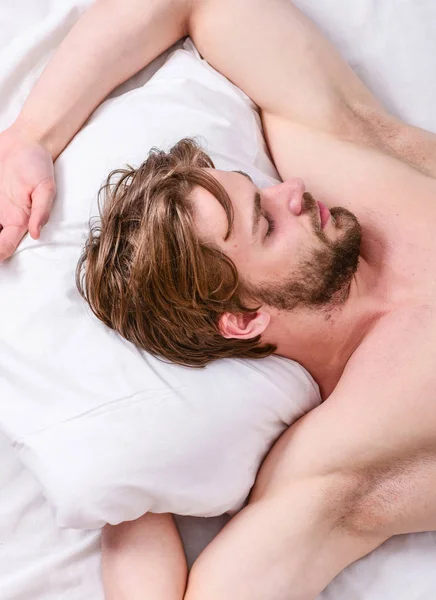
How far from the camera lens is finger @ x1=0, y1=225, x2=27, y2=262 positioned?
1.24 meters

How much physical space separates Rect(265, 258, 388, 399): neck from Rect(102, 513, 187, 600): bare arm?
0.38m

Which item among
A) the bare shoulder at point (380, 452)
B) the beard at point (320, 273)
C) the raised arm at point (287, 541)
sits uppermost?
the beard at point (320, 273)

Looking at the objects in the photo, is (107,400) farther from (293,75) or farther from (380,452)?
(293,75)

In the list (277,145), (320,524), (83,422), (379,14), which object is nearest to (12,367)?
(83,422)

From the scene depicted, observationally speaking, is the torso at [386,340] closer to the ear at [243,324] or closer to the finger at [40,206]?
the ear at [243,324]

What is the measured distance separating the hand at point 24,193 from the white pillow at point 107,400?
0.08 ft

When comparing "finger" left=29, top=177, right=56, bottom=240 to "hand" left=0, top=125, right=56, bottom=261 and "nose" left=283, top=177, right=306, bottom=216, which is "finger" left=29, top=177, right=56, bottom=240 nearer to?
"hand" left=0, top=125, right=56, bottom=261

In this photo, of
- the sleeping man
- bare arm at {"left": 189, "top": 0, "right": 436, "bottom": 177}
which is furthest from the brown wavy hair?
bare arm at {"left": 189, "top": 0, "right": 436, "bottom": 177}

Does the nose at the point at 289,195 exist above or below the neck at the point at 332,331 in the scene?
above

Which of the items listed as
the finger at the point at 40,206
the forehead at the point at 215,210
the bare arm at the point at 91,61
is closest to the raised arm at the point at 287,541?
the forehead at the point at 215,210

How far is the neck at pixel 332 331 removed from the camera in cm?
125

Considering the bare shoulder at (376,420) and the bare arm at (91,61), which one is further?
the bare arm at (91,61)

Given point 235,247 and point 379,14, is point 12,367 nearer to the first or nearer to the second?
point 235,247

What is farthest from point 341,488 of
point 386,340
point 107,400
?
point 107,400
